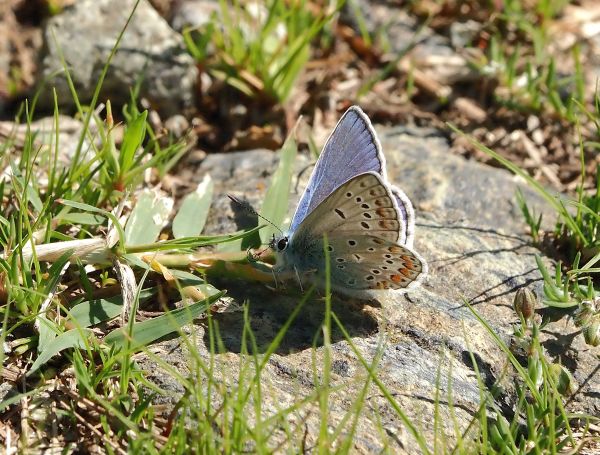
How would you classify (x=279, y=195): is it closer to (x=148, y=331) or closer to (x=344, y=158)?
(x=344, y=158)

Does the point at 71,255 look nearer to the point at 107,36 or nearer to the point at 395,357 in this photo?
the point at 395,357

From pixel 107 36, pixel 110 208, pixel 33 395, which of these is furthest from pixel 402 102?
pixel 33 395

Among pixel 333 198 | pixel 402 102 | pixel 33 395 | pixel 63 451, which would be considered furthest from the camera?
pixel 402 102

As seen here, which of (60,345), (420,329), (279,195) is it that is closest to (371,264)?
(420,329)

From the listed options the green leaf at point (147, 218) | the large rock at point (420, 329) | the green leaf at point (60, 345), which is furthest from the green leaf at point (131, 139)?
the green leaf at point (60, 345)

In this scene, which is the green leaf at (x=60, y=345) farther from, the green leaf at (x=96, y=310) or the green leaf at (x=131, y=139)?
the green leaf at (x=131, y=139)

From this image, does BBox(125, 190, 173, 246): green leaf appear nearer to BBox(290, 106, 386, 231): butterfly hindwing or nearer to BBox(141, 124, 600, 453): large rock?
BBox(141, 124, 600, 453): large rock

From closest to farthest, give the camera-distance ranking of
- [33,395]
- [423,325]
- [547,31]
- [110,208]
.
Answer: [33,395] → [423,325] → [110,208] → [547,31]
